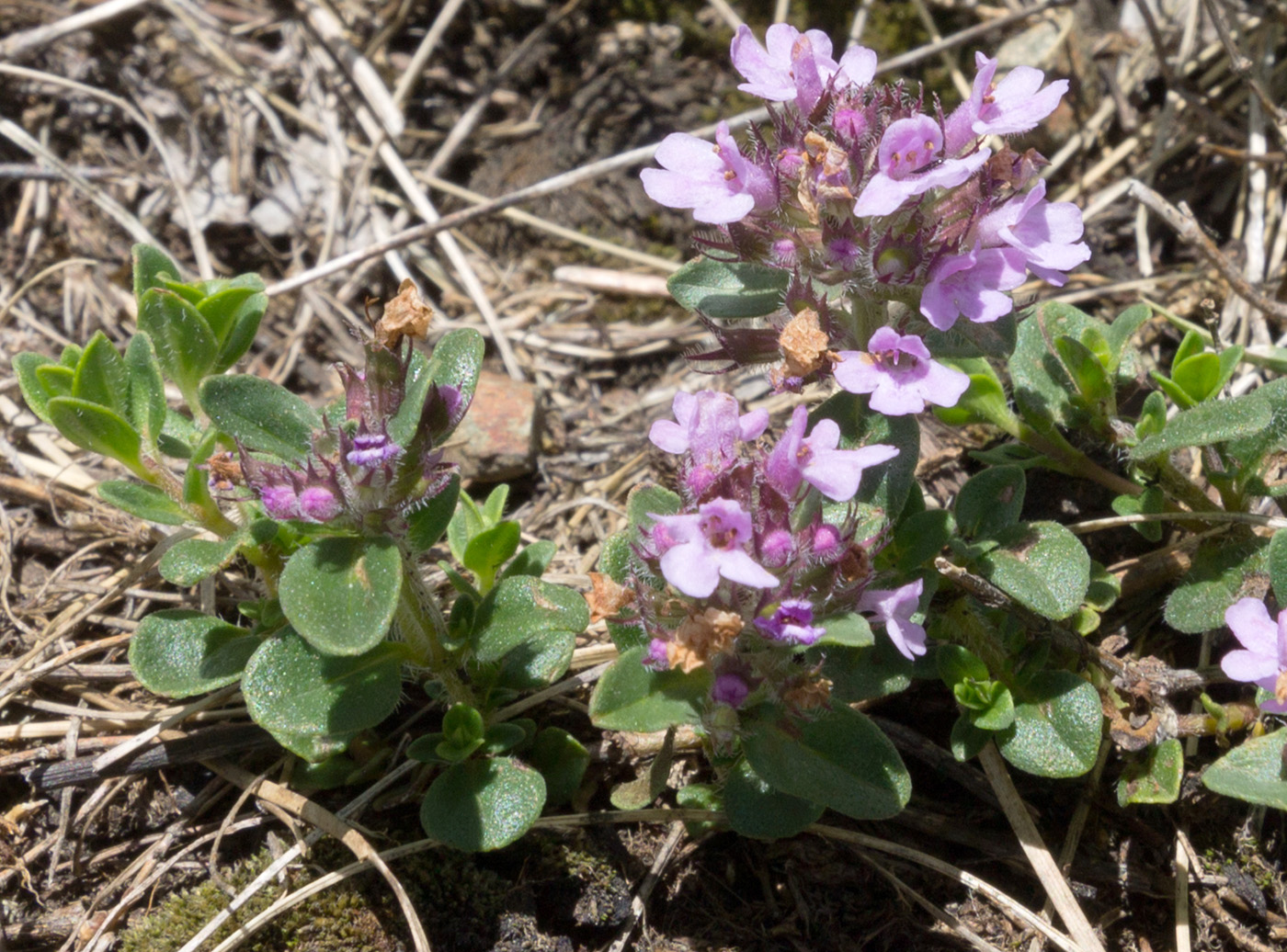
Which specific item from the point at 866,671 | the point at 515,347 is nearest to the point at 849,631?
the point at 866,671

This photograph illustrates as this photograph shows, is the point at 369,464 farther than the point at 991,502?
No

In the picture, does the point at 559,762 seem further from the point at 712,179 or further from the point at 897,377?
the point at 712,179

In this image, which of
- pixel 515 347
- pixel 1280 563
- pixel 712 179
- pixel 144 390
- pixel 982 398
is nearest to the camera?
pixel 712 179

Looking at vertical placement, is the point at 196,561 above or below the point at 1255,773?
above

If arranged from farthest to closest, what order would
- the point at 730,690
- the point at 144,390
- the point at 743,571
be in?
the point at 144,390, the point at 730,690, the point at 743,571

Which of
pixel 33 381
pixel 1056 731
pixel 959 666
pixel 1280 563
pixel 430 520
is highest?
pixel 33 381

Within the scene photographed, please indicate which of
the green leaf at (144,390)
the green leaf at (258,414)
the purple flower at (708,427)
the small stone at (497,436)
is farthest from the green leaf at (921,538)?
the green leaf at (144,390)

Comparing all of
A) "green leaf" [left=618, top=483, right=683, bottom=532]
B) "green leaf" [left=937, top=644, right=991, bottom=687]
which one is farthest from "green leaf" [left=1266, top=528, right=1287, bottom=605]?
"green leaf" [left=618, top=483, right=683, bottom=532]
